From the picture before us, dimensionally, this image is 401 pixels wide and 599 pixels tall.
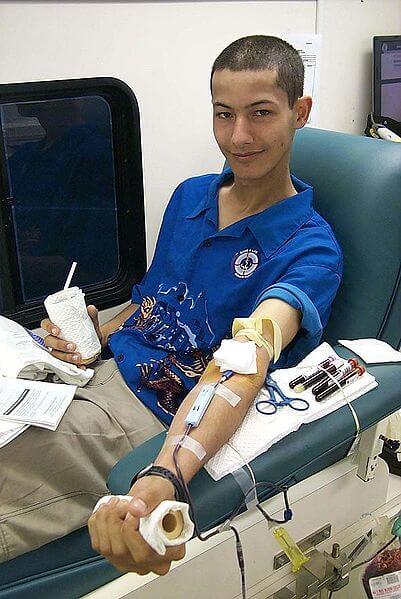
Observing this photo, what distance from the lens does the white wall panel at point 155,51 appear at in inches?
63.7

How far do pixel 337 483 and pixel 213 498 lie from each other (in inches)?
18.9

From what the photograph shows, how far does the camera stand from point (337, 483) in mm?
1394

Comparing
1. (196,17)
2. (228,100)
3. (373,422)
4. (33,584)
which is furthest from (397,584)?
(196,17)

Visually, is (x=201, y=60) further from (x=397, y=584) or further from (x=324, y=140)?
(x=397, y=584)

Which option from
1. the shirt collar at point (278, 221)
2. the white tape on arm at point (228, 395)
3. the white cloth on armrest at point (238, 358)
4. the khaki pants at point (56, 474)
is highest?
the shirt collar at point (278, 221)

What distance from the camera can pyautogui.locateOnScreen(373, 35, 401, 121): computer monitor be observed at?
8.01 ft

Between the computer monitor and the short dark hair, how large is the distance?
1180 millimetres

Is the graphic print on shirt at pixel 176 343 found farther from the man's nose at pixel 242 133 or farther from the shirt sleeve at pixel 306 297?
the man's nose at pixel 242 133

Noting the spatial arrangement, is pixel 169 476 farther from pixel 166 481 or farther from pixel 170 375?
pixel 170 375

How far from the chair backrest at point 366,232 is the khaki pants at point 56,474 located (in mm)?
587

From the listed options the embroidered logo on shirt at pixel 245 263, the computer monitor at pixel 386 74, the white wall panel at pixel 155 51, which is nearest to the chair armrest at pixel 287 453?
the embroidered logo on shirt at pixel 245 263

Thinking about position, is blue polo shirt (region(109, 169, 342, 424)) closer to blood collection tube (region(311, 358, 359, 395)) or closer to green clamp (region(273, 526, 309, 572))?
blood collection tube (region(311, 358, 359, 395))

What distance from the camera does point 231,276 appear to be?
1.46 meters

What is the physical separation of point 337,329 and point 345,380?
31cm
